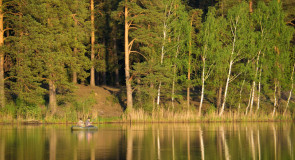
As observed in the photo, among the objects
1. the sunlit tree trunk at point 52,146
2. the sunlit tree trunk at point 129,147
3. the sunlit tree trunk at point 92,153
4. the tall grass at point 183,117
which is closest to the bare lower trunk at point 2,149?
the sunlit tree trunk at point 52,146

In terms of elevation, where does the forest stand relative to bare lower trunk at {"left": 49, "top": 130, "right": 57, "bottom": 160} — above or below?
above

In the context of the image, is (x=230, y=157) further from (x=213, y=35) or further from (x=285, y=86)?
(x=285, y=86)

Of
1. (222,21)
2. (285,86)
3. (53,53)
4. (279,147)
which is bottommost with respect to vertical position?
(279,147)

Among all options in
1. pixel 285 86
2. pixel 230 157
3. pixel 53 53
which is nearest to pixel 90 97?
pixel 53 53

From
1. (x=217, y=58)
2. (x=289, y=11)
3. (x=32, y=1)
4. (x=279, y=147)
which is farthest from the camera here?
(x=289, y=11)

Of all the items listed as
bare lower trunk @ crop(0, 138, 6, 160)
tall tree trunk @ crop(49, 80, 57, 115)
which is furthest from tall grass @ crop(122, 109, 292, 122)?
bare lower trunk @ crop(0, 138, 6, 160)

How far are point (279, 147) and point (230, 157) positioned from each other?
211 inches

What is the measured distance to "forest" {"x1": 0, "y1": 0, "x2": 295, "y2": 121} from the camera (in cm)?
4181

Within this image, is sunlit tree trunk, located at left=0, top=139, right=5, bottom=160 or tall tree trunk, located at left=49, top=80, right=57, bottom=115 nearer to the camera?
sunlit tree trunk, located at left=0, top=139, right=5, bottom=160

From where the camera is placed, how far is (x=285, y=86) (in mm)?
51406

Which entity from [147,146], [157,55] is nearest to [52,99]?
[157,55]

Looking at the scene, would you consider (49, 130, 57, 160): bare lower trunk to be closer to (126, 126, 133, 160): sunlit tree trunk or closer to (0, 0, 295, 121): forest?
(126, 126, 133, 160): sunlit tree trunk

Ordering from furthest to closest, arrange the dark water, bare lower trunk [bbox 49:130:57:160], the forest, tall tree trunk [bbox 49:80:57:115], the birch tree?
the birch tree → tall tree trunk [bbox 49:80:57:115] → the forest → the dark water → bare lower trunk [bbox 49:130:57:160]

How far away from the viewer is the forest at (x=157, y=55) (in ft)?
137
